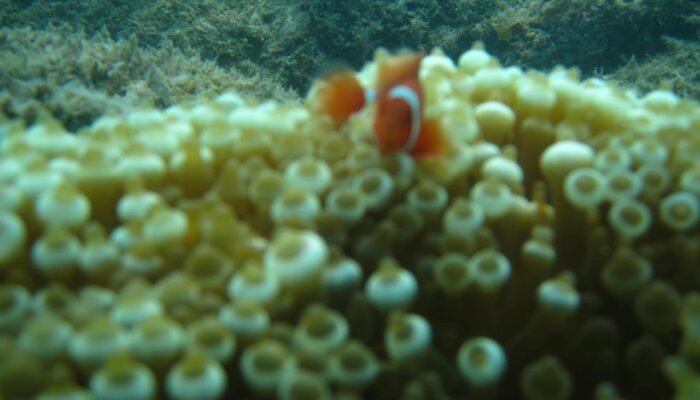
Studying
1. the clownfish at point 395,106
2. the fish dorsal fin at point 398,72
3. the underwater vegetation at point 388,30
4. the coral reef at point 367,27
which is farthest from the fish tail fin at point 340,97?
the coral reef at point 367,27

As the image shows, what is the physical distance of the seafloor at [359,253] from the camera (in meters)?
1.20

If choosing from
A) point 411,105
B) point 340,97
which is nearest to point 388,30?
point 340,97

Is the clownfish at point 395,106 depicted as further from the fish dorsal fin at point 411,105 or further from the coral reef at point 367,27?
the coral reef at point 367,27

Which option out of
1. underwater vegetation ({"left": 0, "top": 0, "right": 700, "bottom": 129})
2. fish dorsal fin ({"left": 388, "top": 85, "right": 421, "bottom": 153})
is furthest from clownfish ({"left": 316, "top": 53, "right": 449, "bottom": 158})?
underwater vegetation ({"left": 0, "top": 0, "right": 700, "bottom": 129})

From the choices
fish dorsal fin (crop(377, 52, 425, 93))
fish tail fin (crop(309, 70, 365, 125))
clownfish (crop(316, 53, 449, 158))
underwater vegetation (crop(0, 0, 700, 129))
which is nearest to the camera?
clownfish (crop(316, 53, 449, 158))

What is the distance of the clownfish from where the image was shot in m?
1.64

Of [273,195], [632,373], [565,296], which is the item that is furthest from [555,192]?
[273,195]

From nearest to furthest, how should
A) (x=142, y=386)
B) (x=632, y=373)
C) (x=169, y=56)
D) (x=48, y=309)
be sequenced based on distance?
(x=142, y=386)
(x=48, y=309)
(x=632, y=373)
(x=169, y=56)

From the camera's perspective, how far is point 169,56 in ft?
12.7

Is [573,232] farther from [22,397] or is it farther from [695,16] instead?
[695,16]

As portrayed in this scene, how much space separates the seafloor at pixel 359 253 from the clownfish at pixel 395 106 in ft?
0.14

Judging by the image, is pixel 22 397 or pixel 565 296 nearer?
pixel 22 397

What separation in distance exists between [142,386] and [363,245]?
0.63 metres

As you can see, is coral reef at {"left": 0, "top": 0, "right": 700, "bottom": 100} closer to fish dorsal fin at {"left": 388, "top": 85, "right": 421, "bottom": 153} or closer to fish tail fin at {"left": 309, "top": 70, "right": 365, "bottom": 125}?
fish tail fin at {"left": 309, "top": 70, "right": 365, "bottom": 125}
